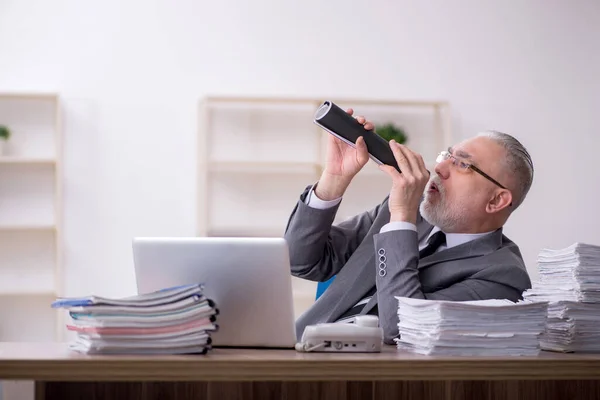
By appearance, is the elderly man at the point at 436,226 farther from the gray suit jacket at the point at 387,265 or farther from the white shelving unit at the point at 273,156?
the white shelving unit at the point at 273,156

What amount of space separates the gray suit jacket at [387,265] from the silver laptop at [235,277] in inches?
15.3

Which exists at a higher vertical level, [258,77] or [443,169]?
[258,77]

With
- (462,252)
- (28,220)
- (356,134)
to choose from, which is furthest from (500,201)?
(28,220)

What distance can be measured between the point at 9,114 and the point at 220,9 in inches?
55.3

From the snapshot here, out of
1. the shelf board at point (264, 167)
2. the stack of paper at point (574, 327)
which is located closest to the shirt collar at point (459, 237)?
the stack of paper at point (574, 327)

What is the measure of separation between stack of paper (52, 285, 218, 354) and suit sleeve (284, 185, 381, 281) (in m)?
0.90

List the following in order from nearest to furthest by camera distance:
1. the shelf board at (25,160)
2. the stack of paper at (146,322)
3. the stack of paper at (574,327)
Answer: the stack of paper at (146,322), the stack of paper at (574,327), the shelf board at (25,160)

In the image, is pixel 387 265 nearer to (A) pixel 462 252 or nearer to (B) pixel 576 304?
(A) pixel 462 252

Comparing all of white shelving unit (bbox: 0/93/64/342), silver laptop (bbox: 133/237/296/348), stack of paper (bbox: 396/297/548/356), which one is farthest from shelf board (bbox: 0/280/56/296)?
stack of paper (bbox: 396/297/548/356)

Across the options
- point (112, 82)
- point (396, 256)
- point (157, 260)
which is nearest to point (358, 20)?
point (112, 82)

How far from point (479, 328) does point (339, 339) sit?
0.25m

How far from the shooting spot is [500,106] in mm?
5359

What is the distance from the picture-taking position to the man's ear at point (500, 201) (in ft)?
7.52

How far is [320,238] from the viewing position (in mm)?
2357
